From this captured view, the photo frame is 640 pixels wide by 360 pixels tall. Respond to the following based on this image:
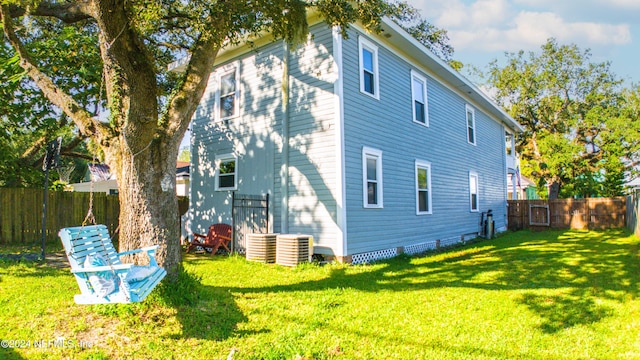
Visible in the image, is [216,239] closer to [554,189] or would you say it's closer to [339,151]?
[339,151]

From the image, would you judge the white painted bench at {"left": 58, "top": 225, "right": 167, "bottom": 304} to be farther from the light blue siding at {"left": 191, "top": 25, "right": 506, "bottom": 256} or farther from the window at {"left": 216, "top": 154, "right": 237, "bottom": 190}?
the window at {"left": 216, "top": 154, "right": 237, "bottom": 190}

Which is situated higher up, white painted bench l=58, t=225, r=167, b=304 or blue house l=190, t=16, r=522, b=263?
blue house l=190, t=16, r=522, b=263

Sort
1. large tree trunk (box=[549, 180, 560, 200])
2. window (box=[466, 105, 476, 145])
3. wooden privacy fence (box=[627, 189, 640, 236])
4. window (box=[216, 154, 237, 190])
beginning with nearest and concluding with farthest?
window (box=[216, 154, 237, 190]) < wooden privacy fence (box=[627, 189, 640, 236]) < window (box=[466, 105, 476, 145]) < large tree trunk (box=[549, 180, 560, 200])

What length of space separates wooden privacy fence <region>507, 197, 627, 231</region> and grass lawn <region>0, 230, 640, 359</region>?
1320 cm

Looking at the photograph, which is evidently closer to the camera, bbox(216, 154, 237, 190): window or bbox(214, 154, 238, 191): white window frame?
bbox(214, 154, 238, 191): white window frame

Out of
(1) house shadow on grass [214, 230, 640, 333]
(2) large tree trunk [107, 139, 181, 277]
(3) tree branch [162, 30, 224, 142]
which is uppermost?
(3) tree branch [162, 30, 224, 142]

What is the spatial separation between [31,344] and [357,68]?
26.7 ft

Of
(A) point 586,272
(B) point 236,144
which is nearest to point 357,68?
(B) point 236,144

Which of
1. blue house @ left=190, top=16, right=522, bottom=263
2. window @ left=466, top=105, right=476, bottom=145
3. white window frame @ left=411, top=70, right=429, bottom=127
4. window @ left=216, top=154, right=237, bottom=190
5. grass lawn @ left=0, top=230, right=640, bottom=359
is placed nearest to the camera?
grass lawn @ left=0, top=230, right=640, bottom=359

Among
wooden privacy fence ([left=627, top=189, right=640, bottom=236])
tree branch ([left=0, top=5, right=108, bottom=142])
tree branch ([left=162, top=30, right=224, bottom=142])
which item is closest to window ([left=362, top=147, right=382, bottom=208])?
tree branch ([left=162, top=30, right=224, bottom=142])

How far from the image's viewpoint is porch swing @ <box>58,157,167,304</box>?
360 centimetres

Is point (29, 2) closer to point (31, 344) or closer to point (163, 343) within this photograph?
point (31, 344)

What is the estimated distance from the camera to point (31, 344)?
3.91 m

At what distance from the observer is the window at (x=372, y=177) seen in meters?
9.48
